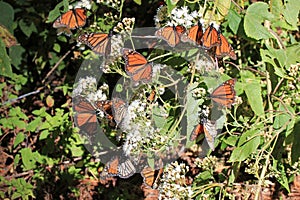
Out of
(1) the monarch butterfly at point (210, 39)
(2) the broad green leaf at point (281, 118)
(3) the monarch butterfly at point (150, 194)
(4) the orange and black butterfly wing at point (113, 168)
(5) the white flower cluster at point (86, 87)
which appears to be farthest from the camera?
(3) the monarch butterfly at point (150, 194)

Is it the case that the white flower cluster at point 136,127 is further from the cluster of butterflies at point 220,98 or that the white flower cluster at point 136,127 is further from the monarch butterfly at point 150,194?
the monarch butterfly at point 150,194

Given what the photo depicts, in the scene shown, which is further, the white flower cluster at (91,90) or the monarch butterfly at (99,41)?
the white flower cluster at (91,90)

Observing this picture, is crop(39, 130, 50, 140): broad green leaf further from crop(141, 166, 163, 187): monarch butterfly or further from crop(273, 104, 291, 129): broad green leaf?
crop(273, 104, 291, 129): broad green leaf

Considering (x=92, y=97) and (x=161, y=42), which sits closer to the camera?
(x=161, y=42)

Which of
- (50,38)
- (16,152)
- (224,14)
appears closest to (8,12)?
(50,38)

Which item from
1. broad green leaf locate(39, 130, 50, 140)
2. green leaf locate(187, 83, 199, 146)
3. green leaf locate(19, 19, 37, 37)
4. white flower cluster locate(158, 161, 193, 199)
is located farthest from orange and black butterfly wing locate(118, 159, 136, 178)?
green leaf locate(19, 19, 37, 37)

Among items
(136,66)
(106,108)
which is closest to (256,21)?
(136,66)

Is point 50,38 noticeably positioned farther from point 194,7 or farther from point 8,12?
point 194,7

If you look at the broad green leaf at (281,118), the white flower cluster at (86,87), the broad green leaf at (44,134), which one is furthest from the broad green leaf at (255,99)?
the broad green leaf at (44,134)
